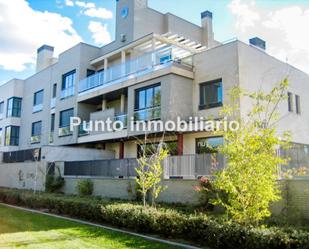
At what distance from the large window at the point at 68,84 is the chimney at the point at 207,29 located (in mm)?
11950

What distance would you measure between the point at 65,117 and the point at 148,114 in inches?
473

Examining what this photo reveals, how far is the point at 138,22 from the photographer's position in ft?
86.6

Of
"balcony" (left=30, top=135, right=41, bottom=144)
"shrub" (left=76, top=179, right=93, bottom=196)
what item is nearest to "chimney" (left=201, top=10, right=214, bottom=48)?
"shrub" (left=76, top=179, right=93, bottom=196)

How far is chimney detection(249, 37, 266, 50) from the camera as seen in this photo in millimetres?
25203

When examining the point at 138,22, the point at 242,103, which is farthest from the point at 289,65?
the point at 138,22

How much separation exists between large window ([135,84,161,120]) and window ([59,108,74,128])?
9331 mm

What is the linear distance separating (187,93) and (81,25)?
7696 mm

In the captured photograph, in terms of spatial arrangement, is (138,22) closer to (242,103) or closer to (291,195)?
(242,103)

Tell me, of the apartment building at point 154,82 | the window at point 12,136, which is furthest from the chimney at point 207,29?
the window at point 12,136

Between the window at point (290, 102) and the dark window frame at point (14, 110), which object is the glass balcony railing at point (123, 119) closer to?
the window at point (290, 102)

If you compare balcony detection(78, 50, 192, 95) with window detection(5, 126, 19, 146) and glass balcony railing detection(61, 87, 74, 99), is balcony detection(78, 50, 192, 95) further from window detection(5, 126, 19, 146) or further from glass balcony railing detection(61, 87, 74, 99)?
window detection(5, 126, 19, 146)

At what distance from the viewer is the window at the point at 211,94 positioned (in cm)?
1950

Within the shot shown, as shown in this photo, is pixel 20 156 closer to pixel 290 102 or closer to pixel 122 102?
pixel 122 102

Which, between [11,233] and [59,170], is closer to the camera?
[11,233]
